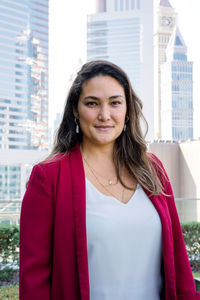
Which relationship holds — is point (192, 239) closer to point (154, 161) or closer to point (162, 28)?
point (154, 161)

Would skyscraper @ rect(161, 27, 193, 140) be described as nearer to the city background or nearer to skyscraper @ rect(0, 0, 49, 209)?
the city background

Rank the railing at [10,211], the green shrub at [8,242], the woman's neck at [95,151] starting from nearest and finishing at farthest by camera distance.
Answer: the woman's neck at [95,151] < the green shrub at [8,242] < the railing at [10,211]

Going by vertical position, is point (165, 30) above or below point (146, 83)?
above

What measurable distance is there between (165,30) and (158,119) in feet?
91.8

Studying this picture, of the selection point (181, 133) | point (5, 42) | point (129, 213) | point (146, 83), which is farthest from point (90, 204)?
point (181, 133)

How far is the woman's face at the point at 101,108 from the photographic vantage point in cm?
114

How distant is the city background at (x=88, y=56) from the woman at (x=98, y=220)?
13.5 metres

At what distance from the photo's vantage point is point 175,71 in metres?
84.9

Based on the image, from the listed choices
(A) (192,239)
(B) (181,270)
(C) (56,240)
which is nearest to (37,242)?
(C) (56,240)

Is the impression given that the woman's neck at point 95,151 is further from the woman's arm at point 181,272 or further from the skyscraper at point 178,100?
the skyscraper at point 178,100

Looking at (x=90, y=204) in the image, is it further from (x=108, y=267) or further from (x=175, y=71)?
(x=175, y=71)

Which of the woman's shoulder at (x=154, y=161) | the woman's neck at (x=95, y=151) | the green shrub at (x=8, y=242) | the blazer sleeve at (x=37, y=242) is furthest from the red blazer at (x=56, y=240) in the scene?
the green shrub at (x=8, y=242)

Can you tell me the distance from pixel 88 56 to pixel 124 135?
56.6m

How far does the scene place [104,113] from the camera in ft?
3.69
